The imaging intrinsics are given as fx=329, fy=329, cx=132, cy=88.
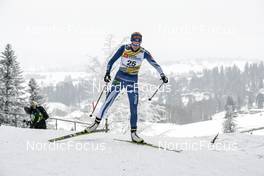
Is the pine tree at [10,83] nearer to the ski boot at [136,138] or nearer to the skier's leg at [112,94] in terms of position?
the skier's leg at [112,94]

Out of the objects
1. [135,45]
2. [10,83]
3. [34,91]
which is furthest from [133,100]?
[34,91]

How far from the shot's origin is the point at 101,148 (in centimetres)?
770

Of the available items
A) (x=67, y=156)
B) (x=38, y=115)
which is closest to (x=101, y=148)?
(x=67, y=156)

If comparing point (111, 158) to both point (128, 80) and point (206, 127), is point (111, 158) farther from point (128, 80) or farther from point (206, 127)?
point (206, 127)

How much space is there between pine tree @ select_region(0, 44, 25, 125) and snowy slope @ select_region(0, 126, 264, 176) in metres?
19.6

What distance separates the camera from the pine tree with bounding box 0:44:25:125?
27906mm

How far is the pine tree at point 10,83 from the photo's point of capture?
2791 cm

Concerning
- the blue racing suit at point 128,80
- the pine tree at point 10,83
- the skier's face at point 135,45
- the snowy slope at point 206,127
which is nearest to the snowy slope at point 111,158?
the blue racing suit at point 128,80

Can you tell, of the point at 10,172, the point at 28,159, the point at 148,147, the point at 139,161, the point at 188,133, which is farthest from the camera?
the point at 188,133

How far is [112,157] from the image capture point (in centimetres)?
696

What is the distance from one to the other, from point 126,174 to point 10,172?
199 centimetres

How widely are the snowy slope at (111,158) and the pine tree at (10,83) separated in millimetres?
19642

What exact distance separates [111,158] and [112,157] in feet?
0.27

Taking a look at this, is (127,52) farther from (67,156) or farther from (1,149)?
(1,149)
